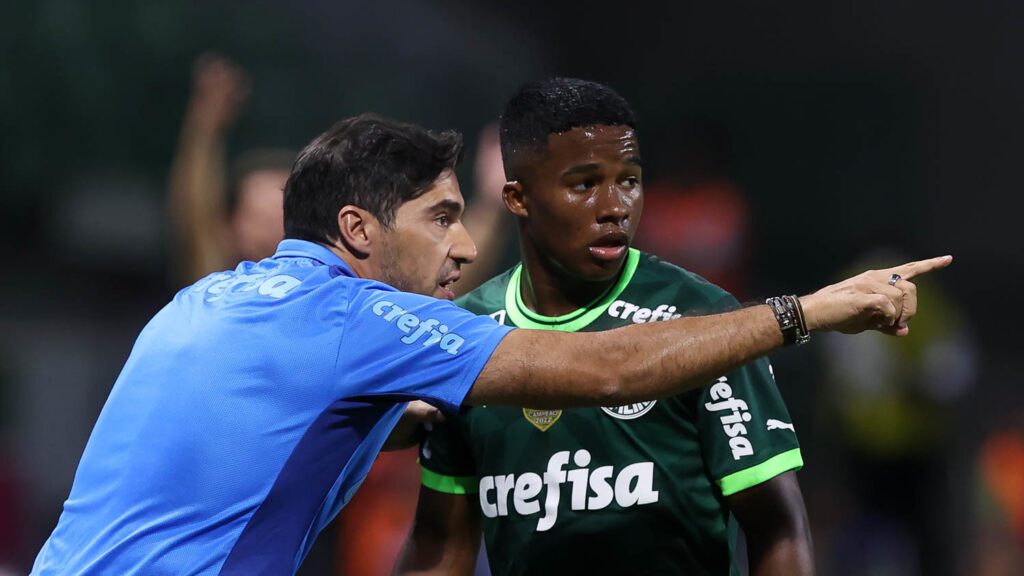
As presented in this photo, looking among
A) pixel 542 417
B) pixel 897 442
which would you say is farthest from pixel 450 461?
pixel 897 442

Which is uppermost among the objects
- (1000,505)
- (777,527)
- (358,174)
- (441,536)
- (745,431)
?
(358,174)

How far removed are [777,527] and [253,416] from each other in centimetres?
123

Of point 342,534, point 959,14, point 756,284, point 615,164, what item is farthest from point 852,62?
point 615,164

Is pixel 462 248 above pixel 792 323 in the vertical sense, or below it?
above

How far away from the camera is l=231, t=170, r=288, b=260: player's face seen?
5.50 m

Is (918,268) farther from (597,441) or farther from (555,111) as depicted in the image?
(555,111)

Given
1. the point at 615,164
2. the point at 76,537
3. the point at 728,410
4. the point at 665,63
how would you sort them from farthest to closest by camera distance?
the point at 665,63 → the point at 615,164 → the point at 728,410 → the point at 76,537

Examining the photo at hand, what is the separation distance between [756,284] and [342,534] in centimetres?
394

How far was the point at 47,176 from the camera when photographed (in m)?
10.2

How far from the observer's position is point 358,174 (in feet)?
11.0

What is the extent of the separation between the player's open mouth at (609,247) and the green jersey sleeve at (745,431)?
43 centimetres

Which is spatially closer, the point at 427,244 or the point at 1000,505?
the point at 427,244

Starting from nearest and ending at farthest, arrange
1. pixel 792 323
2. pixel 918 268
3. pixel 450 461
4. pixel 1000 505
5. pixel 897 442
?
pixel 792 323, pixel 918 268, pixel 450 461, pixel 897 442, pixel 1000 505

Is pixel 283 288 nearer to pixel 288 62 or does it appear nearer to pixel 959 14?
pixel 288 62
